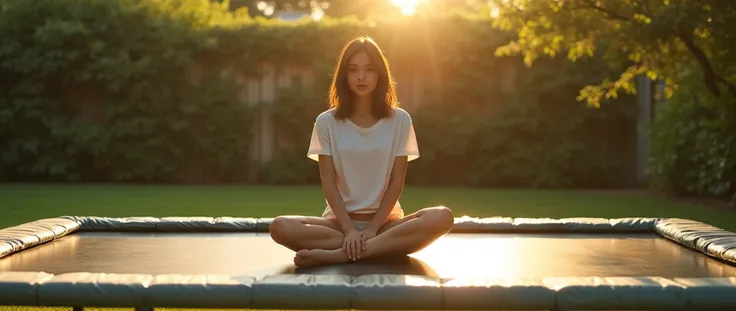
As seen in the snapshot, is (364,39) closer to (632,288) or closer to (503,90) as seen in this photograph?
(632,288)

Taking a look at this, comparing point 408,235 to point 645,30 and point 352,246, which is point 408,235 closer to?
point 352,246

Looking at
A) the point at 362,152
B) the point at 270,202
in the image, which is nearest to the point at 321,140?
the point at 362,152

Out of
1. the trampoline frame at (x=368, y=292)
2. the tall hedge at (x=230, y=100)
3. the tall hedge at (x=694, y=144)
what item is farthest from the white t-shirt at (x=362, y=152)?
the tall hedge at (x=230, y=100)

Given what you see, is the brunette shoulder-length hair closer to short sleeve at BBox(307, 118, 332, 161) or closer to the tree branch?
short sleeve at BBox(307, 118, 332, 161)

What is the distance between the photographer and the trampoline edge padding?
2.12 metres

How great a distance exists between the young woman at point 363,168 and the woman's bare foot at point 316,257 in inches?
3.6

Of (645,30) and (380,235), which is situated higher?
(645,30)

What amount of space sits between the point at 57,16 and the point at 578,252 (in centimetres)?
796

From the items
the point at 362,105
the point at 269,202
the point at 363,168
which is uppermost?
the point at 362,105

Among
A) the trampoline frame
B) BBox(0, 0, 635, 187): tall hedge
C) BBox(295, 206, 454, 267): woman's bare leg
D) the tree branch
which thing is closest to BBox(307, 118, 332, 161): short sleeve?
BBox(295, 206, 454, 267): woman's bare leg

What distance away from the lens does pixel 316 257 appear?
2.64 m

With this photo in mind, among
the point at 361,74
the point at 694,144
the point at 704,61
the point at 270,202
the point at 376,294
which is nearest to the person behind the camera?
the point at 376,294

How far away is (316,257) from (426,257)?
466 mm

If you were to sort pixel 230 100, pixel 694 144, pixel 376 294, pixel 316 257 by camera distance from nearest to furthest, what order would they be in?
pixel 376 294, pixel 316 257, pixel 694 144, pixel 230 100
